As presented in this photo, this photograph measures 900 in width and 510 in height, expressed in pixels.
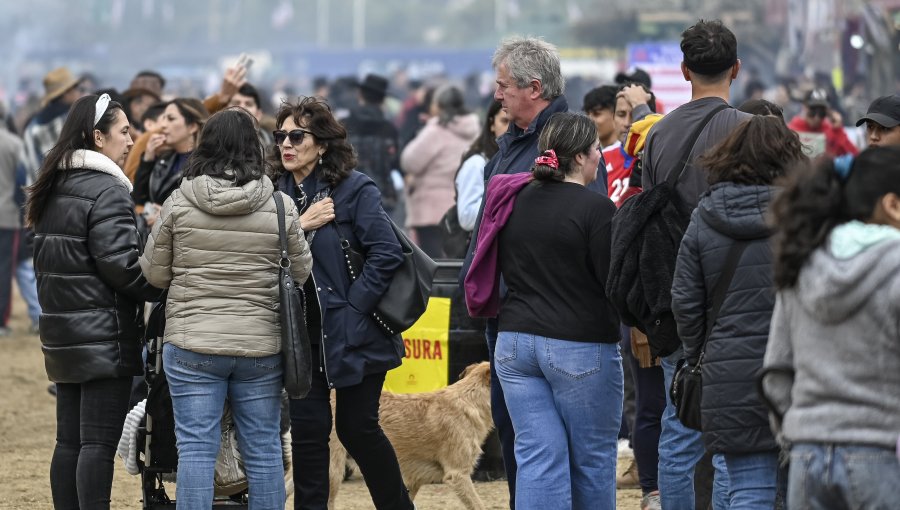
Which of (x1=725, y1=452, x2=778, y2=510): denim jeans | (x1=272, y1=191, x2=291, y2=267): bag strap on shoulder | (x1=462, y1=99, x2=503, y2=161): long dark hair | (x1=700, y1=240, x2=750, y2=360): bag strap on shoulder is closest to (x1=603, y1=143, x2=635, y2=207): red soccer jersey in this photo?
(x1=462, y1=99, x2=503, y2=161): long dark hair

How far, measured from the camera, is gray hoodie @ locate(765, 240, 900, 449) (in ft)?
11.9

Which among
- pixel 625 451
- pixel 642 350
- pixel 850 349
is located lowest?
pixel 625 451

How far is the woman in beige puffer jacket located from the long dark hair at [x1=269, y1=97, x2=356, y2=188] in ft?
1.22

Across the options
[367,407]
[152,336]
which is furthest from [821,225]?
[152,336]

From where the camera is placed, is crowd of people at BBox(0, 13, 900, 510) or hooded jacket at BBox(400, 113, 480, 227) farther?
hooded jacket at BBox(400, 113, 480, 227)

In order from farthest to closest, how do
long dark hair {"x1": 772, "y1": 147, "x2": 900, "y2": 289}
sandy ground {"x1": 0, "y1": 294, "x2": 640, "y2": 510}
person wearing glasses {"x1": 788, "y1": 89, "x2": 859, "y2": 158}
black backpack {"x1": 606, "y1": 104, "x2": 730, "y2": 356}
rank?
person wearing glasses {"x1": 788, "y1": 89, "x2": 859, "y2": 158}, sandy ground {"x1": 0, "y1": 294, "x2": 640, "y2": 510}, black backpack {"x1": 606, "y1": 104, "x2": 730, "y2": 356}, long dark hair {"x1": 772, "y1": 147, "x2": 900, "y2": 289}

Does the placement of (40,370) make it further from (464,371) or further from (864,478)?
(864,478)

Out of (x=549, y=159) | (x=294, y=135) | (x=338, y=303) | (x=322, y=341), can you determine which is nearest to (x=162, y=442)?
(x=322, y=341)

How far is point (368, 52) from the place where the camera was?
5272 cm

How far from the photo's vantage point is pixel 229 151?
18.2ft

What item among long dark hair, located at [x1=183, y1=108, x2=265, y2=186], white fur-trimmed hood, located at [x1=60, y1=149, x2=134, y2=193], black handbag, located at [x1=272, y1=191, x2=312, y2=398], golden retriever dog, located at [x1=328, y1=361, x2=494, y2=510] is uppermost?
long dark hair, located at [x1=183, y1=108, x2=265, y2=186]

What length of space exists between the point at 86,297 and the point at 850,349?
3238mm

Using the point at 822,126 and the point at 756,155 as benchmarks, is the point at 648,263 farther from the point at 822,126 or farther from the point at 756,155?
the point at 822,126

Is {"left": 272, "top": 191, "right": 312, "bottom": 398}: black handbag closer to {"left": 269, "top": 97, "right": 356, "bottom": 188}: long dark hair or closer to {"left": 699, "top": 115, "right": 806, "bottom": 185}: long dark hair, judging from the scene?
{"left": 269, "top": 97, "right": 356, "bottom": 188}: long dark hair
